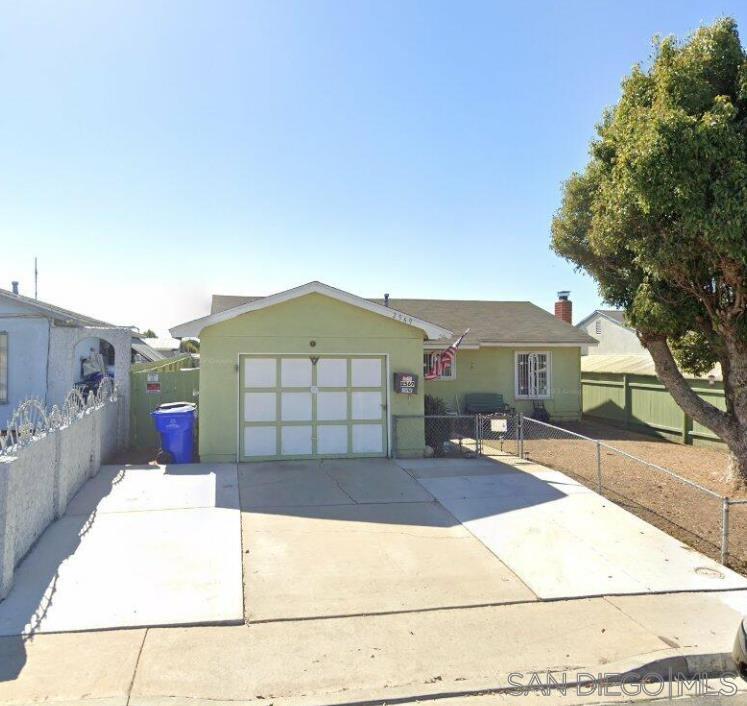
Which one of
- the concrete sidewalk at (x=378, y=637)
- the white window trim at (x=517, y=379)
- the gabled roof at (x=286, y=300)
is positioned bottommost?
the concrete sidewalk at (x=378, y=637)

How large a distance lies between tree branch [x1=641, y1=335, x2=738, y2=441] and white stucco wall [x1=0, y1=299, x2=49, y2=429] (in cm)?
1222

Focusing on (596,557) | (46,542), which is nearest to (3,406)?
(46,542)

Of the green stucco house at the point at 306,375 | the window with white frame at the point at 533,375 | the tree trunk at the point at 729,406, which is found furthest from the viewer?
the window with white frame at the point at 533,375

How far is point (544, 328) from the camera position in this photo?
20.0 meters

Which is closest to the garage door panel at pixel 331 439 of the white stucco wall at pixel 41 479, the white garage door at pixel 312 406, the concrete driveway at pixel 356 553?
the white garage door at pixel 312 406

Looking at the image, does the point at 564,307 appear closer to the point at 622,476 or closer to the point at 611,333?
the point at 611,333

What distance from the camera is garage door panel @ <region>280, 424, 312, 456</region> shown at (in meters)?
11.4

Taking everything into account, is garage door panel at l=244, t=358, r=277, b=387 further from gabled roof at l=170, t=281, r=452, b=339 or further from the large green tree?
the large green tree

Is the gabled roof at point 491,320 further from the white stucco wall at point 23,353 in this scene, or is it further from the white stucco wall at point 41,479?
the white stucco wall at point 41,479

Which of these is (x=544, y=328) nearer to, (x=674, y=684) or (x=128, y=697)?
(x=674, y=684)

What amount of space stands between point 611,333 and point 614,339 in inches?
21.0

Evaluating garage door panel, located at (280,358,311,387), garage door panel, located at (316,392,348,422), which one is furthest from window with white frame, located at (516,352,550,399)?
garage door panel, located at (280,358,311,387)

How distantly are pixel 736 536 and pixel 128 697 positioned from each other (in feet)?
23.8

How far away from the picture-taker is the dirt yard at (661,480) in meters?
7.73
